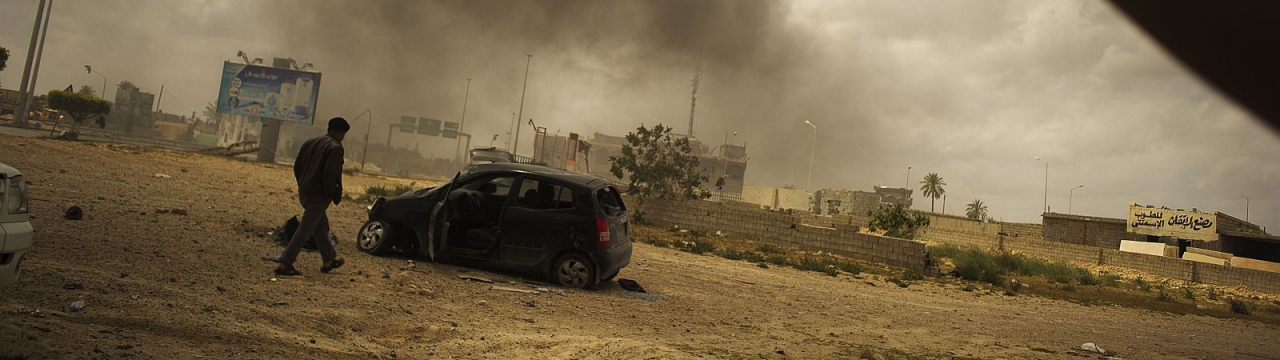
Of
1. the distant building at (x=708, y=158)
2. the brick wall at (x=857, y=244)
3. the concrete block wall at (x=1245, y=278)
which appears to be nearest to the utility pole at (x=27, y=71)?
the brick wall at (x=857, y=244)

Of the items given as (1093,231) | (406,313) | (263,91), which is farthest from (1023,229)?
(263,91)

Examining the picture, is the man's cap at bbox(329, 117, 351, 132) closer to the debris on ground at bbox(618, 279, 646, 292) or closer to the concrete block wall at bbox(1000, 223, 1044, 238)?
the debris on ground at bbox(618, 279, 646, 292)

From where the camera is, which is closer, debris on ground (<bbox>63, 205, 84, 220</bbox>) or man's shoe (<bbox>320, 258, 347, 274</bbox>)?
man's shoe (<bbox>320, 258, 347, 274</bbox>)

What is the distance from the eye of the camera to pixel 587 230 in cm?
858

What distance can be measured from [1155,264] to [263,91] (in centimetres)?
4853

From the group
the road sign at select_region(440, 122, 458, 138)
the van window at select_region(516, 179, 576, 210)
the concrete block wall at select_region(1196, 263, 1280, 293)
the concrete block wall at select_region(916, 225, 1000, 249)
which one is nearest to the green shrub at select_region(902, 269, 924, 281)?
the van window at select_region(516, 179, 576, 210)

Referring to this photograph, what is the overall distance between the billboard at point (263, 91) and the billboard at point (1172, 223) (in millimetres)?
47049

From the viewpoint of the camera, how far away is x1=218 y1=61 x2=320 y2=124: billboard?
48.0 metres

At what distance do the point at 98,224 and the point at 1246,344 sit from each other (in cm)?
1431

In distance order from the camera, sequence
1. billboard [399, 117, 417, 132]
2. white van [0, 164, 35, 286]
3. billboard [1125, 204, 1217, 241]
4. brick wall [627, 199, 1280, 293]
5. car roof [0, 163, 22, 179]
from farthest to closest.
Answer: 1. billboard [399, 117, 417, 132]
2. billboard [1125, 204, 1217, 241]
3. brick wall [627, 199, 1280, 293]
4. car roof [0, 163, 22, 179]
5. white van [0, 164, 35, 286]

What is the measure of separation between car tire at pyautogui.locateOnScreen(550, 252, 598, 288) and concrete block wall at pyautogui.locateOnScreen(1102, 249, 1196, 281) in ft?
86.0

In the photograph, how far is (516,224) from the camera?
8.82 m

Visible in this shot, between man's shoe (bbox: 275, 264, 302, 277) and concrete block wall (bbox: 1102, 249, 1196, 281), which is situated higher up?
concrete block wall (bbox: 1102, 249, 1196, 281)

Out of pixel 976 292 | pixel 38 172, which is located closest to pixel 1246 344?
pixel 976 292
